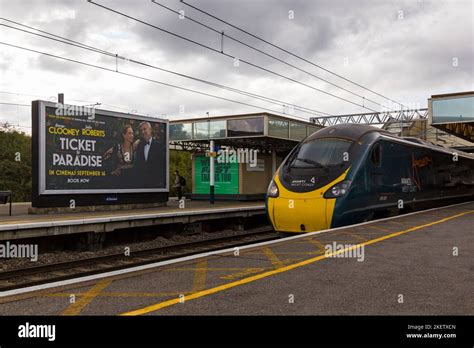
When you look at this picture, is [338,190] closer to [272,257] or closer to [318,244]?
[318,244]

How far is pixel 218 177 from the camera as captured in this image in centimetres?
2352

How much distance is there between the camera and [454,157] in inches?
790

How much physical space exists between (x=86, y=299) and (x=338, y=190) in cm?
729

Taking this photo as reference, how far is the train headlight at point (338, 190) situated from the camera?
1066 centimetres

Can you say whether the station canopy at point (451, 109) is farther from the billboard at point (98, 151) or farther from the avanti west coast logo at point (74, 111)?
the avanti west coast logo at point (74, 111)

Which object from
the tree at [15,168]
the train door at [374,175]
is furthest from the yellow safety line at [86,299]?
the tree at [15,168]

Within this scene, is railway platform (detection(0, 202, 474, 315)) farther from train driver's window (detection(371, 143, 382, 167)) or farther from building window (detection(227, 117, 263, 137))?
building window (detection(227, 117, 263, 137))

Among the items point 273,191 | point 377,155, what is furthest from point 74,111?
point 377,155

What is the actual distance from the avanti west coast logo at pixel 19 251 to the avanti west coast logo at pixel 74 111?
4992mm

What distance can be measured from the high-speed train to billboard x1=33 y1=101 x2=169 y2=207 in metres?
6.46

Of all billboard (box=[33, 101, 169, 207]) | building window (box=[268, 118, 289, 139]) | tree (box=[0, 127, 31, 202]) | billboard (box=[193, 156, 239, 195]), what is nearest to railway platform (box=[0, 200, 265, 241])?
billboard (box=[33, 101, 169, 207])
